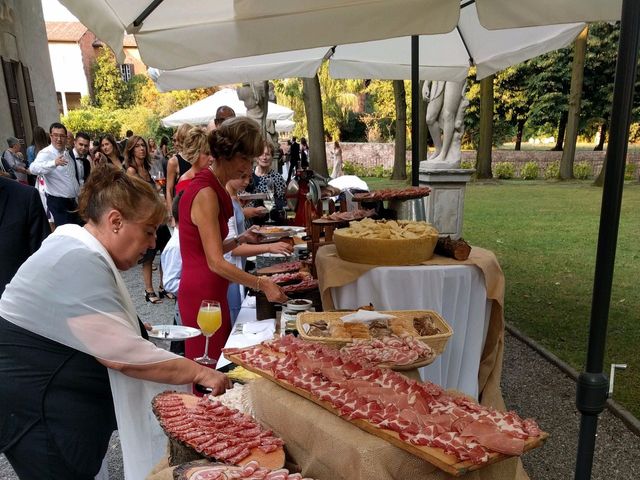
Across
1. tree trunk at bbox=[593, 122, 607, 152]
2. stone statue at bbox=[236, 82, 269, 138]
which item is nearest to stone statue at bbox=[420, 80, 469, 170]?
stone statue at bbox=[236, 82, 269, 138]

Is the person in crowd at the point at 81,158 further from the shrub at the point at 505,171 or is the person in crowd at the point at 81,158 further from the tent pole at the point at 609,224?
the shrub at the point at 505,171

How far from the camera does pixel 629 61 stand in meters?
1.63

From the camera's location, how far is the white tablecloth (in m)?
2.79

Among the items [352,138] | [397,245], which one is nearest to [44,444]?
[397,245]

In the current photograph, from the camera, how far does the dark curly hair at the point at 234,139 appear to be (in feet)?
8.13

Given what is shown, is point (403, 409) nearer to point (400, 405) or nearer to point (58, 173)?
point (400, 405)

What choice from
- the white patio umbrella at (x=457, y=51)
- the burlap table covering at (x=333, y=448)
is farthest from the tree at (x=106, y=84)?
the burlap table covering at (x=333, y=448)

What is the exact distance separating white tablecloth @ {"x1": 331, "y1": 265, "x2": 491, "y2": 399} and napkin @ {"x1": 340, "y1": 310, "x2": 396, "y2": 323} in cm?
58

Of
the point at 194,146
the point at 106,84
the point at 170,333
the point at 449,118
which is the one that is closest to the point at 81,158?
the point at 194,146

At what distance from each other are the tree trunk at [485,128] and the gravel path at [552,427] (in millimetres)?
15623

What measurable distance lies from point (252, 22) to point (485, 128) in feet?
59.5

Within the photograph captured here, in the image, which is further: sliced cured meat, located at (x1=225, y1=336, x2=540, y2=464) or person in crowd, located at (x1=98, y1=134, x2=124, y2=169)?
person in crowd, located at (x1=98, y1=134, x2=124, y2=169)

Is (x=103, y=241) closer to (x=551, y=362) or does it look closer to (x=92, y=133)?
(x=551, y=362)

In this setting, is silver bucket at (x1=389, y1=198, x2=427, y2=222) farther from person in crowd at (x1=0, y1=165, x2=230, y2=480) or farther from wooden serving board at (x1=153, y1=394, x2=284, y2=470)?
wooden serving board at (x1=153, y1=394, x2=284, y2=470)
